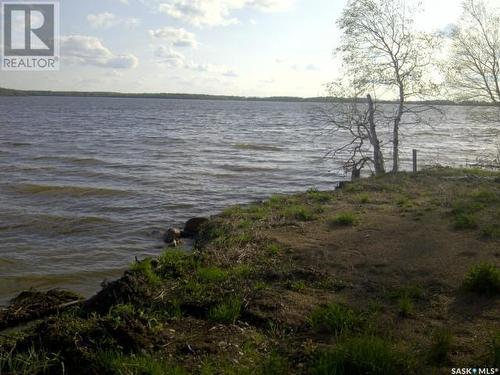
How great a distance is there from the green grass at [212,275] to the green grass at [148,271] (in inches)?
30.4

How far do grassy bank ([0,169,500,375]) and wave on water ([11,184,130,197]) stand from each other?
9.27 m

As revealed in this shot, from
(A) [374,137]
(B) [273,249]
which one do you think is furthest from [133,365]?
(A) [374,137]

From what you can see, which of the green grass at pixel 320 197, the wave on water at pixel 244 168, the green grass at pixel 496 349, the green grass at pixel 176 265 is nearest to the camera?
the green grass at pixel 496 349

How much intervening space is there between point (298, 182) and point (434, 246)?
1394 cm

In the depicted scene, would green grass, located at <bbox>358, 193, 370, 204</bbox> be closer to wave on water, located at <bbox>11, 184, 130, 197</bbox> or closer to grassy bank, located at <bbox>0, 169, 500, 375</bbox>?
grassy bank, located at <bbox>0, 169, 500, 375</bbox>

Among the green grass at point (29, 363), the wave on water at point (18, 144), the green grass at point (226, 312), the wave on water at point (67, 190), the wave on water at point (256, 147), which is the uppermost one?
the wave on water at point (256, 147)

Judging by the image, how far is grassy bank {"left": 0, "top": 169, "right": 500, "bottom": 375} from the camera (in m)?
5.45

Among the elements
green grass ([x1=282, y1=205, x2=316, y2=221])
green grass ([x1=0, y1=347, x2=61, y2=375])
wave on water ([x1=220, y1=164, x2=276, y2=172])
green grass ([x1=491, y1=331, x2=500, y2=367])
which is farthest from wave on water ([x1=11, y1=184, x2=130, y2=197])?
green grass ([x1=491, y1=331, x2=500, y2=367])

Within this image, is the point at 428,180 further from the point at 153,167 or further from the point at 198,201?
the point at 153,167

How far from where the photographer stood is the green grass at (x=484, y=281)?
7.52 meters

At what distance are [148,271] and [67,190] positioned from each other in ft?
44.1

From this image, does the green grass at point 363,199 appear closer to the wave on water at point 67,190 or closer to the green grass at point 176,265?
the green grass at point 176,265

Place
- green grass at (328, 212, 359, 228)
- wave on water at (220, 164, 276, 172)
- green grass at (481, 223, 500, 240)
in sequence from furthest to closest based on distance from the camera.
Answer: wave on water at (220, 164, 276, 172) < green grass at (328, 212, 359, 228) < green grass at (481, 223, 500, 240)

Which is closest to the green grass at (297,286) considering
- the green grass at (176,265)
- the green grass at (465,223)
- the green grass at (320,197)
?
the green grass at (176,265)
